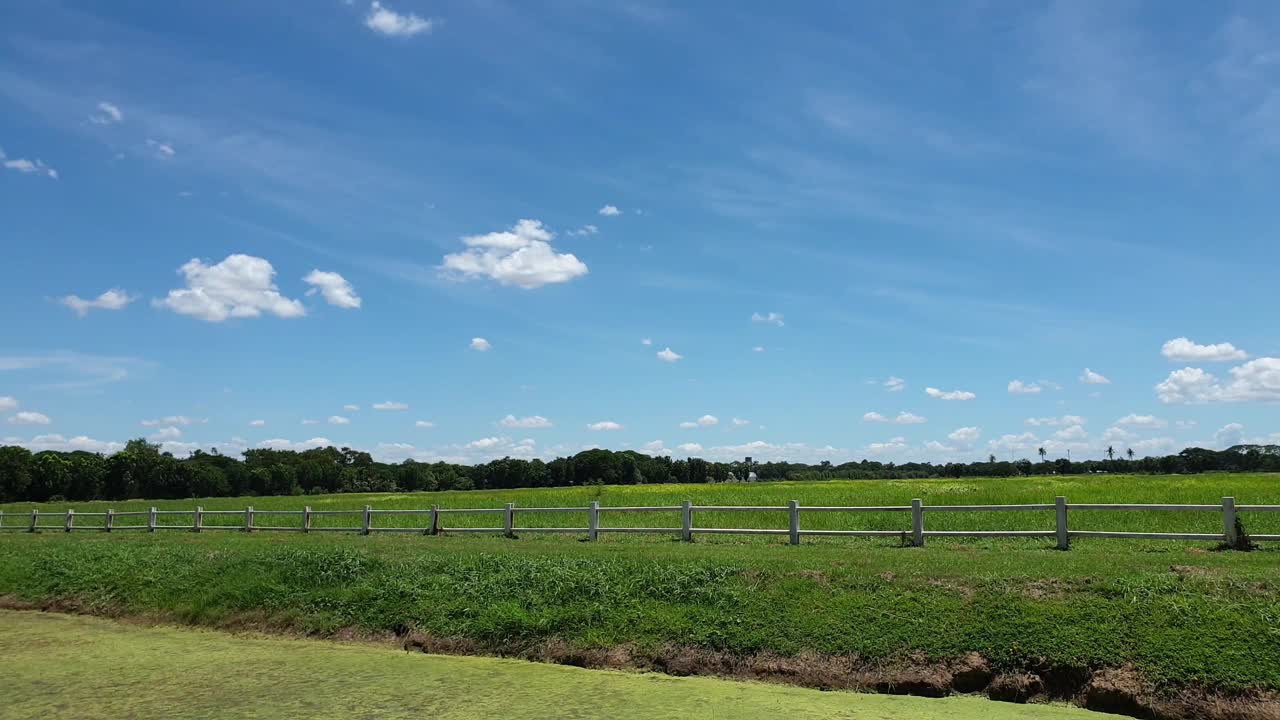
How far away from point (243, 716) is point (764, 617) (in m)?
7.17

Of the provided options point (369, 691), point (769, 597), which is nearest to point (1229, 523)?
point (769, 597)

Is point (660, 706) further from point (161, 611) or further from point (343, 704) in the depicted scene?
point (161, 611)

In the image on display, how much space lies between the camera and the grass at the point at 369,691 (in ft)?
30.8

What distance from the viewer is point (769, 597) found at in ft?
43.7

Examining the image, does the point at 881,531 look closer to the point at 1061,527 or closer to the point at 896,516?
the point at 1061,527

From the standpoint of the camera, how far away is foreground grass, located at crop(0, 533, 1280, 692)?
425 inches

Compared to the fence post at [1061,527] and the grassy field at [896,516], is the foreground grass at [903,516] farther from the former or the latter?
the fence post at [1061,527]

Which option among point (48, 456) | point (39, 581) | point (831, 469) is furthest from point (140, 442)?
point (39, 581)

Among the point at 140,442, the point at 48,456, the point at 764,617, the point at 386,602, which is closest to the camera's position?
the point at 764,617

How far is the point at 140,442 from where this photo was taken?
472ft

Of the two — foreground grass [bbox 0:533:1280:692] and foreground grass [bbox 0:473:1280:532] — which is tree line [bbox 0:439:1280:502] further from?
foreground grass [bbox 0:533:1280:692]

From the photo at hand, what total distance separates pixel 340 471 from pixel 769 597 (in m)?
121

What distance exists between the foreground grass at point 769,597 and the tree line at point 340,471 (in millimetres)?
90309

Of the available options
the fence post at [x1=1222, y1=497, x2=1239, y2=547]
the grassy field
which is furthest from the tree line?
the fence post at [x1=1222, y1=497, x2=1239, y2=547]
